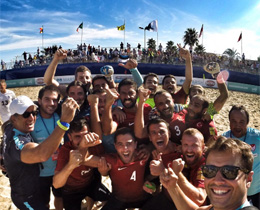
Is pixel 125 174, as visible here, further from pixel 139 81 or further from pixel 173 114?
pixel 139 81

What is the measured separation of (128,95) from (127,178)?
56.1 inches

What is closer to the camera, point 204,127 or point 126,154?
point 126,154

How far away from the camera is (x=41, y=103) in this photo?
9.90 feet

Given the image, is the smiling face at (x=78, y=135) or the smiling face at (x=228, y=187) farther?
the smiling face at (x=78, y=135)

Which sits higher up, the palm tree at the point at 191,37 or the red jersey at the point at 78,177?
the palm tree at the point at 191,37

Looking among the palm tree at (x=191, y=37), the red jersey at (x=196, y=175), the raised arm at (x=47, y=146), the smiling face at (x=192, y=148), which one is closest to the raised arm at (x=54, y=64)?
the raised arm at (x=47, y=146)

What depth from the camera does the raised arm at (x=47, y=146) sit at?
6.61 feet

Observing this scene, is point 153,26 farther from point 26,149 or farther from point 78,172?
point 26,149

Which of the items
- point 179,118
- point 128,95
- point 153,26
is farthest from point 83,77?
point 153,26

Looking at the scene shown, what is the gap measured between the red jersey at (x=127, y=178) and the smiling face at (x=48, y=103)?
1146 mm

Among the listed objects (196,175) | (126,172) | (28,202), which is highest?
(196,175)

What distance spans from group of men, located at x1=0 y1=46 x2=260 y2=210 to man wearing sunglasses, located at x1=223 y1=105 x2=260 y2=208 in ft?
0.04

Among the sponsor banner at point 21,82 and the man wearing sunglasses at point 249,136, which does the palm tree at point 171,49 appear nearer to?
the sponsor banner at point 21,82

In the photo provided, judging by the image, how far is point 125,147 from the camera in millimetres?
2715
